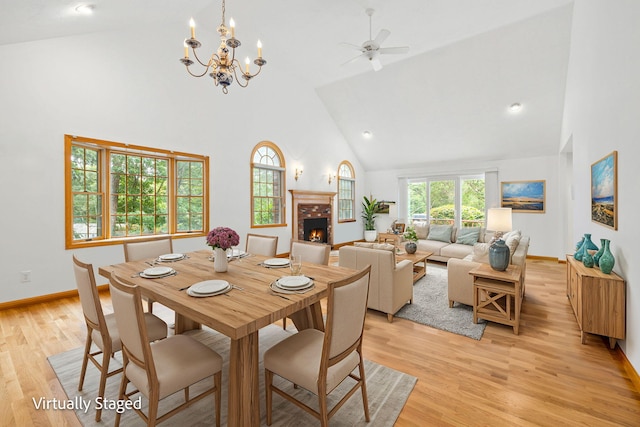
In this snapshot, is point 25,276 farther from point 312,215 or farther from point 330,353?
point 312,215

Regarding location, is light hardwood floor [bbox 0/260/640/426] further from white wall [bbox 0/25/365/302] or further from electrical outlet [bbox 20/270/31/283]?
white wall [bbox 0/25/365/302]

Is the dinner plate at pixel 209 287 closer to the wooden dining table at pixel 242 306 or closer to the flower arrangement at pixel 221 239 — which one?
the wooden dining table at pixel 242 306

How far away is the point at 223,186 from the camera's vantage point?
5211 millimetres

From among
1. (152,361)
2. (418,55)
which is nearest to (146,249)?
(152,361)

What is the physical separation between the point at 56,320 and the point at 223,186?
294cm

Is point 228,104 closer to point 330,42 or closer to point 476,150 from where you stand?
point 330,42

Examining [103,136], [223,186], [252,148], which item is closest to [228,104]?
[252,148]

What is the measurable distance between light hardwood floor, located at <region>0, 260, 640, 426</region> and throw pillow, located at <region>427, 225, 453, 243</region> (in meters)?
2.87

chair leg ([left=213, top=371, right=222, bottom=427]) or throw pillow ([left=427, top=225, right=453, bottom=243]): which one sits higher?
throw pillow ([left=427, top=225, right=453, bottom=243])

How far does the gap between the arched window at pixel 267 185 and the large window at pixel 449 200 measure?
13.3 feet

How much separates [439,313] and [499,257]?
91 cm

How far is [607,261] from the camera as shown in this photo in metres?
2.41

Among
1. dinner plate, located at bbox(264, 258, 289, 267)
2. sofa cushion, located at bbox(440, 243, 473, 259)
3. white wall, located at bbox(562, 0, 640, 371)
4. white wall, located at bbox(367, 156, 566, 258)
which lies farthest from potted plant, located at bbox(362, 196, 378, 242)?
dinner plate, located at bbox(264, 258, 289, 267)

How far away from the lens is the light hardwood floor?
5.60 ft
